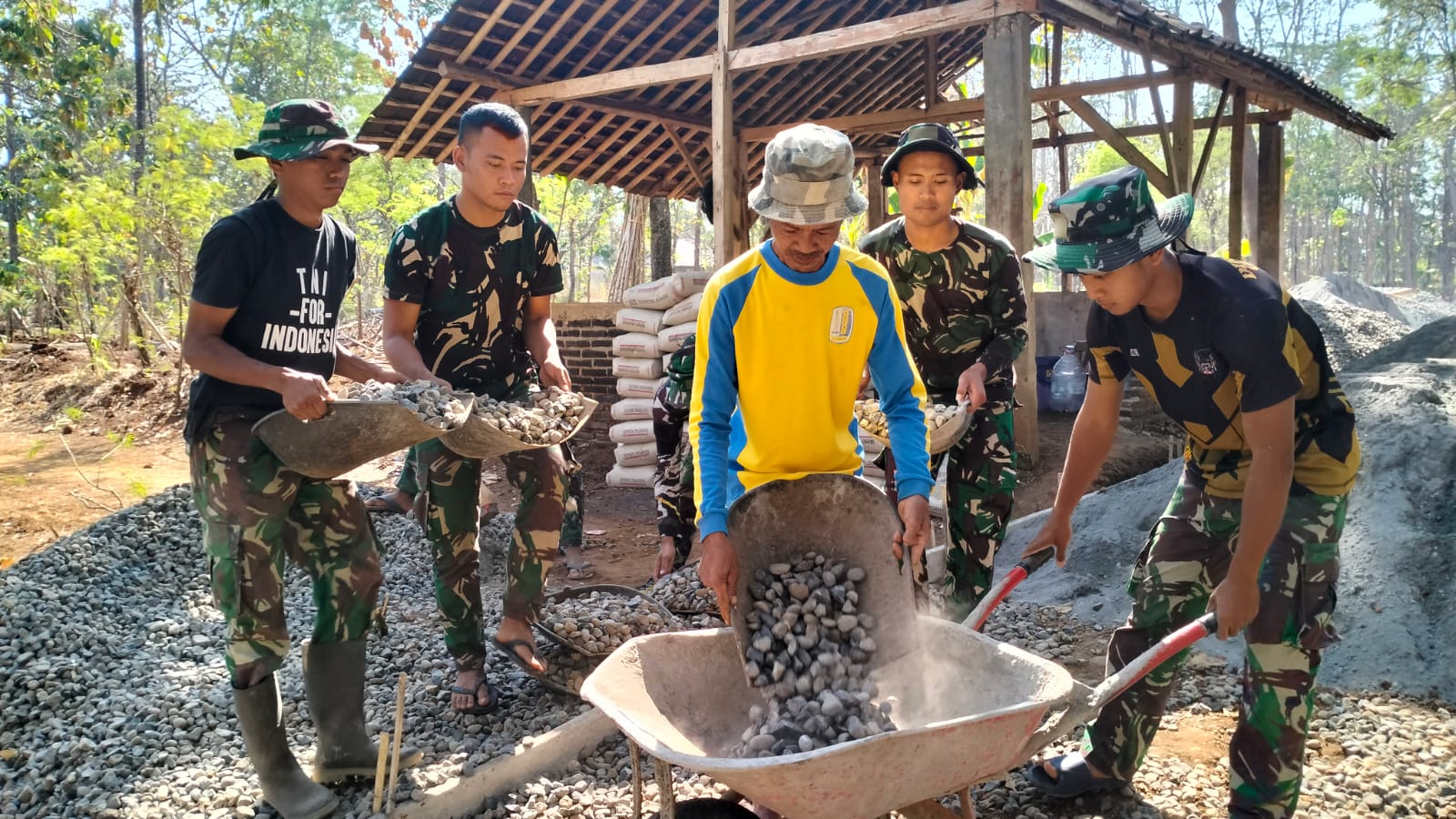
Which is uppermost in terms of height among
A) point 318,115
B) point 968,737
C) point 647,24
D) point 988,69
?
point 647,24

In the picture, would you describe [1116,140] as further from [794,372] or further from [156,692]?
[156,692]

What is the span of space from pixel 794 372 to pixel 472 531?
55.2 inches

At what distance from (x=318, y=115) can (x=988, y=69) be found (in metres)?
4.68

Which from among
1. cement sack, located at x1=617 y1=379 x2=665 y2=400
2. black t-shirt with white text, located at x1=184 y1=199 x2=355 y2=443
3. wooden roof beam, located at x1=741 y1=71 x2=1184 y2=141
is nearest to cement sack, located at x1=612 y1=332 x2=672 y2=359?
cement sack, located at x1=617 y1=379 x2=665 y2=400

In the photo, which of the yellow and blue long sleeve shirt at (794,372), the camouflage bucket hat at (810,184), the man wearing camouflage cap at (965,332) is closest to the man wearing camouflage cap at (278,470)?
the yellow and blue long sleeve shirt at (794,372)

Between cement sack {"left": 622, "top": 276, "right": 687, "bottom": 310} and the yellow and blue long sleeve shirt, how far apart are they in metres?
4.95

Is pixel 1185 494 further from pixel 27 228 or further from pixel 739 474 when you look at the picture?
pixel 27 228

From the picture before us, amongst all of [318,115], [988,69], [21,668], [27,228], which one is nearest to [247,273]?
[318,115]

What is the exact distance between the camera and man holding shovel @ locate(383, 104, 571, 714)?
2.96 metres

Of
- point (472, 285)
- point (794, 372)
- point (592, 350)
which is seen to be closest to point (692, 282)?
point (592, 350)

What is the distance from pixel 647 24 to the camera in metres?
7.77

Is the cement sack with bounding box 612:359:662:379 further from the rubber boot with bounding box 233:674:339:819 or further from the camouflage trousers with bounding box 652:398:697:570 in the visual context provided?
the rubber boot with bounding box 233:674:339:819

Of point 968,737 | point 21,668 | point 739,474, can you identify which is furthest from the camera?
point 21,668

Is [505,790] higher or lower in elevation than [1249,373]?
lower
